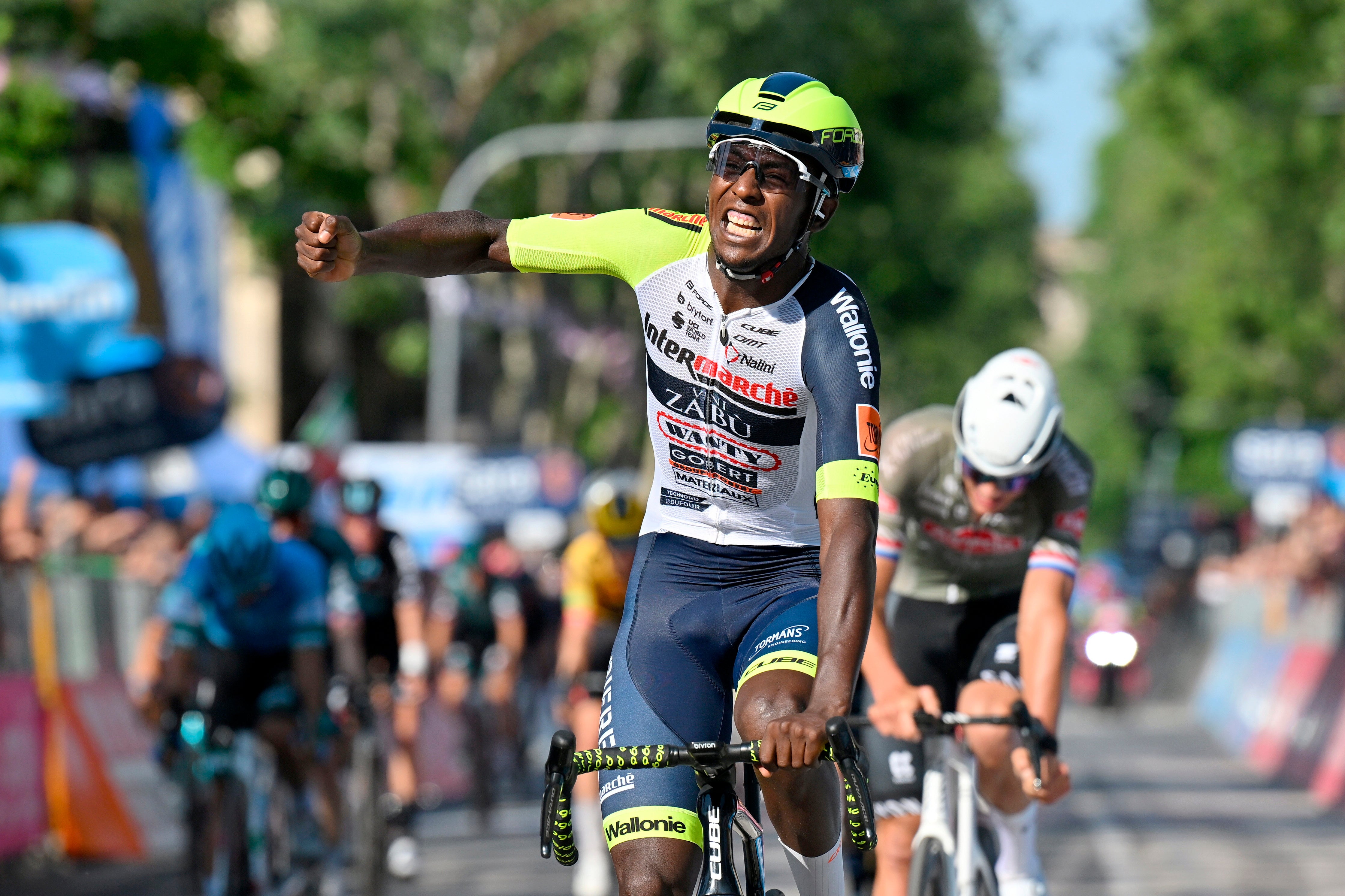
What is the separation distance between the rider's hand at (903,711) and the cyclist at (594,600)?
17.0 ft

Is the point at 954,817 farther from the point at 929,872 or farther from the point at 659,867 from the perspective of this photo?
the point at 659,867

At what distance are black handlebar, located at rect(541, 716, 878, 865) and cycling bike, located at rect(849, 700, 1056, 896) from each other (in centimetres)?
192

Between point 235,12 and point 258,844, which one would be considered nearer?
point 258,844

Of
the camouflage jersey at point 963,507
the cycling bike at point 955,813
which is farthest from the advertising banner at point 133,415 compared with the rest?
the cycling bike at point 955,813

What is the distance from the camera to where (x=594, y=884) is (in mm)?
10672

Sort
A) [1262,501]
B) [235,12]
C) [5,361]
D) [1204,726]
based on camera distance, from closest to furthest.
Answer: [5,361], [235,12], [1204,726], [1262,501]

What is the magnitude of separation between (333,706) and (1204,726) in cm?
2111

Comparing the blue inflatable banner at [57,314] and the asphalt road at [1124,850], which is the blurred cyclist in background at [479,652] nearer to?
the asphalt road at [1124,850]

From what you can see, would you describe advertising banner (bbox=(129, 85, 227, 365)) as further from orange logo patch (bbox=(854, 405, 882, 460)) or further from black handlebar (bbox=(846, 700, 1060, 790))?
orange logo patch (bbox=(854, 405, 882, 460))

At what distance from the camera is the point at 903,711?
20.7 ft

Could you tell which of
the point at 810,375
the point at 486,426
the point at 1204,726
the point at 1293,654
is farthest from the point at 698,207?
the point at 810,375

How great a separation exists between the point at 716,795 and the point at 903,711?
1.70 meters

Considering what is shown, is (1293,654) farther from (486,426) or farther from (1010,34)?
(486,426)

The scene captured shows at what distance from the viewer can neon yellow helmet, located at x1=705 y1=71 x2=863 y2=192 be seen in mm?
4746
